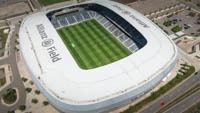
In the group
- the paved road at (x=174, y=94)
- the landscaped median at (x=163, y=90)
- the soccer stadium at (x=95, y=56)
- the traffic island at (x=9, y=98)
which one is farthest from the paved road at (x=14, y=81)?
the paved road at (x=174, y=94)

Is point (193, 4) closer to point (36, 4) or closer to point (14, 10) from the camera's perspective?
point (36, 4)

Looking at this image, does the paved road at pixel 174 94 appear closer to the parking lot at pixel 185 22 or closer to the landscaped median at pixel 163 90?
the landscaped median at pixel 163 90

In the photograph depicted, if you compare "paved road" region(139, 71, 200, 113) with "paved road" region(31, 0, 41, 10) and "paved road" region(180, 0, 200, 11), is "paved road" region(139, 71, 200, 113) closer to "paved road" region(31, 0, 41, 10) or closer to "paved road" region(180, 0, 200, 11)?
"paved road" region(180, 0, 200, 11)

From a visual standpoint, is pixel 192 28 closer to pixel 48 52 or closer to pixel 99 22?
pixel 99 22

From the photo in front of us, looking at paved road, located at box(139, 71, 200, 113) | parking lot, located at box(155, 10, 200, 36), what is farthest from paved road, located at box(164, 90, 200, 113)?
parking lot, located at box(155, 10, 200, 36)

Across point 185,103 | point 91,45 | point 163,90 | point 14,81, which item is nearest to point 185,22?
point 163,90

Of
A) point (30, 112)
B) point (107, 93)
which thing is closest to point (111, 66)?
point (107, 93)
